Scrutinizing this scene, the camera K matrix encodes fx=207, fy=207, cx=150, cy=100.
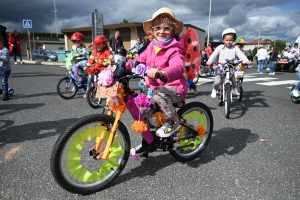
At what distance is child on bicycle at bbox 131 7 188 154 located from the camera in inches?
90.9

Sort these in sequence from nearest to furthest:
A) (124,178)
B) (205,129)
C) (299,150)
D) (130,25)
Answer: (124,178), (205,129), (299,150), (130,25)

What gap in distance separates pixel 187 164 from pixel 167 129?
72cm

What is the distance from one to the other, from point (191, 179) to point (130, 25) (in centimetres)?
2600

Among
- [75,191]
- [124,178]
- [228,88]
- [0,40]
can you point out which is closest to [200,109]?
[124,178]

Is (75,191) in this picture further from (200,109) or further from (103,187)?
(200,109)

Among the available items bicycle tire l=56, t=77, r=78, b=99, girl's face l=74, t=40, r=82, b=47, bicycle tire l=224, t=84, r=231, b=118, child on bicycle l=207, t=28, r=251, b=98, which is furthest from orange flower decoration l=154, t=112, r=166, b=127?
girl's face l=74, t=40, r=82, b=47

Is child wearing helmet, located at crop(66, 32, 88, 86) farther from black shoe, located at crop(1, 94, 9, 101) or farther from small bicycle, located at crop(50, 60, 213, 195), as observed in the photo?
small bicycle, located at crop(50, 60, 213, 195)

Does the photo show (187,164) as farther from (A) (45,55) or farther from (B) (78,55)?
(A) (45,55)

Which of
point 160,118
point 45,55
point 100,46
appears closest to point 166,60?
point 160,118

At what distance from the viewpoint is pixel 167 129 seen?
2482 mm

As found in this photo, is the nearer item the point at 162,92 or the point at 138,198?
the point at 138,198

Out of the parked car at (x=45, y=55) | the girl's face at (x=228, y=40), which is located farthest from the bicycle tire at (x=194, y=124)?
the parked car at (x=45, y=55)

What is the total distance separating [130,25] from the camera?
85.9ft

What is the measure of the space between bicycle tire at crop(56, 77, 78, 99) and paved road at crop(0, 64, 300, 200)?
116 cm
